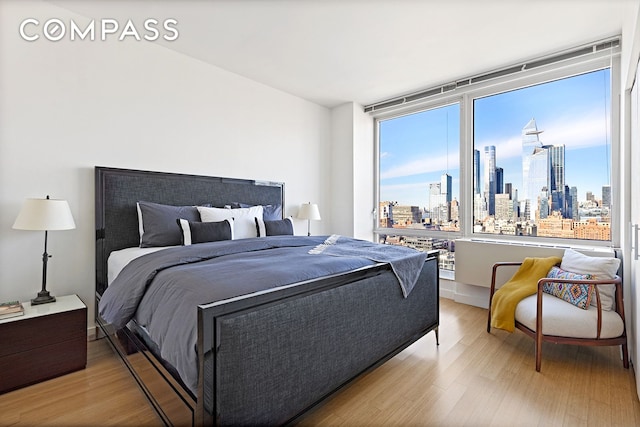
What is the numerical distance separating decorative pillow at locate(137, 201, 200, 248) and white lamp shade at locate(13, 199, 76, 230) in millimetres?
547

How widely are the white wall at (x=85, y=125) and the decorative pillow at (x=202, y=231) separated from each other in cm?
77

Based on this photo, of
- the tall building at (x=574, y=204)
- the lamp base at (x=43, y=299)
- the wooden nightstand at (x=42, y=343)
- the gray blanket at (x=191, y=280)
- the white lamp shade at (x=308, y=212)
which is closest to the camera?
the gray blanket at (x=191, y=280)

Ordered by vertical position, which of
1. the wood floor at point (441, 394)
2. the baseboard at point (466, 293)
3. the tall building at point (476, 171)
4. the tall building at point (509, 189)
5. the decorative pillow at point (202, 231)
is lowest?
the wood floor at point (441, 394)

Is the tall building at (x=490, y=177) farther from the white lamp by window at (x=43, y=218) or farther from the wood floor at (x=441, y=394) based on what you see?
the white lamp by window at (x=43, y=218)

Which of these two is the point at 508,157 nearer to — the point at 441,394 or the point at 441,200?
the point at 441,200

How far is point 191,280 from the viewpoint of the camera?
56.2 inches

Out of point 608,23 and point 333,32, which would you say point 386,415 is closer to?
point 333,32

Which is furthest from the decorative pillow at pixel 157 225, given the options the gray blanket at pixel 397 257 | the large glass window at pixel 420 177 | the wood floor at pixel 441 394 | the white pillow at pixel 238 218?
the large glass window at pixel 420 177

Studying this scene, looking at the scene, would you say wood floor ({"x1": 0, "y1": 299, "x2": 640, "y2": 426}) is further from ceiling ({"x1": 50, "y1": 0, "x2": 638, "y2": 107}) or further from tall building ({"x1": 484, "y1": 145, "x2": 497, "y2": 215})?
ceiling ({"x1": 50, "y1": 0, "x2": 638, "y2": 107})

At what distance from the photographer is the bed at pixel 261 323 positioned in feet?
3.84

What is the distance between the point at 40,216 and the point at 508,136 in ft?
14.0

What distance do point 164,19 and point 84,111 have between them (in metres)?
1.00

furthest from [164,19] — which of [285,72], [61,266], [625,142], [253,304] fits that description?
[625,142]

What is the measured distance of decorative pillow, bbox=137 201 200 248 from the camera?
2.55 m
